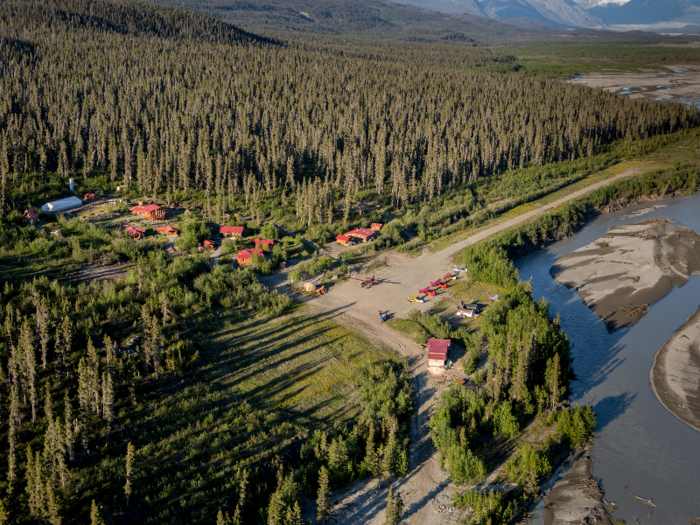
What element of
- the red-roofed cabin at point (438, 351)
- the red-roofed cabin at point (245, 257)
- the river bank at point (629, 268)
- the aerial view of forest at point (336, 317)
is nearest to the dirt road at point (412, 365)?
the aerial view of forest at point (336, 317)

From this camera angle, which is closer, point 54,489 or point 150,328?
point 54,489

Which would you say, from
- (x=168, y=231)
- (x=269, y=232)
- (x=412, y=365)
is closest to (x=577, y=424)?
(x=412, y=365)

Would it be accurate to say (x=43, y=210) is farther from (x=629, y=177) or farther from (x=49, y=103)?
(x=629, y=177)

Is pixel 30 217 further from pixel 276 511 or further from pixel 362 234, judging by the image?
pixel 276 511

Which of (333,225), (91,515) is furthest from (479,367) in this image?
(333,225)

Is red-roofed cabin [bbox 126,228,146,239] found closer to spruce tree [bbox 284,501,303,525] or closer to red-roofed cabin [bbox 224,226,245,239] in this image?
red-roofed cabin [bbox 224,226,245,239]

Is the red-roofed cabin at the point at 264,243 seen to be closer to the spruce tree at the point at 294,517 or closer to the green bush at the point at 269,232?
the green bush at the point at 269,232
